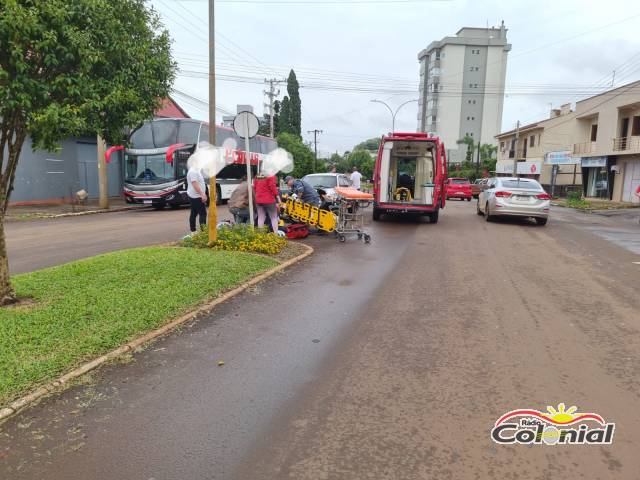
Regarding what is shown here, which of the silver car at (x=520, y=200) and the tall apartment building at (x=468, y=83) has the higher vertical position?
the tall apartment building at (x=468, y=83)

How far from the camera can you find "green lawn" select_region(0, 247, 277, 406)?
161 inches

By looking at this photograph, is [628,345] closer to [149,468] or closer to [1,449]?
[149,468]

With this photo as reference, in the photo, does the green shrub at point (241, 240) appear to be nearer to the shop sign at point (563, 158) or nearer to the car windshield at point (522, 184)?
the car windshield at point (522, 184)

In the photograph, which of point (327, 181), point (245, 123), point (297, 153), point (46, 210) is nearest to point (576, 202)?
point (327, 181)

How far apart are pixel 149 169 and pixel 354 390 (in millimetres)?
18677

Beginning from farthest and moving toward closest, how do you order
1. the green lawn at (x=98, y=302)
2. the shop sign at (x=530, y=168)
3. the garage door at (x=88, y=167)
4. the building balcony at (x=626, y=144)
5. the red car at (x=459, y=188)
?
the shop sign at (x=530, y=168) < the red car at (x=459, y=188) < the building balcony at (x=626, y=144) < the garage door at (x=88, y=167) < the green lawn at (x=98, y=302)

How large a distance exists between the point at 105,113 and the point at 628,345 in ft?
19.6

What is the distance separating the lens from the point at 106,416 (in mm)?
3398

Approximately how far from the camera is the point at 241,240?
30.5ft

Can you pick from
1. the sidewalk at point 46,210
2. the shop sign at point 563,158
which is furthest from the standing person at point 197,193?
the shop sign at point 563,158

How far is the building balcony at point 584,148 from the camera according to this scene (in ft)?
114

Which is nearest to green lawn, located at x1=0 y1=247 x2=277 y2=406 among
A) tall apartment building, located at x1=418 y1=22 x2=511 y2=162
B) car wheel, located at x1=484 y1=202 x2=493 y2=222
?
car wheel, located at x1=484 y1=202 x2=493 y2=222

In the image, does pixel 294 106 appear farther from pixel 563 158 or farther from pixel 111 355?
pixel 111 355

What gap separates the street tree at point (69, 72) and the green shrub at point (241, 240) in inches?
137
